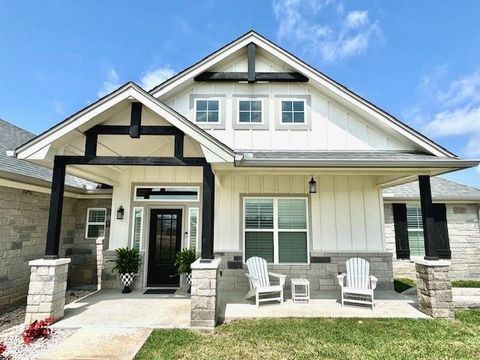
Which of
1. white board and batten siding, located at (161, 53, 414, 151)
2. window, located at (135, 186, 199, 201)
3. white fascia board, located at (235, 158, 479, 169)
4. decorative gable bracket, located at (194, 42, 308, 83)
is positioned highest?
decorative gable bracket, located at (194, 42, 308, 83)

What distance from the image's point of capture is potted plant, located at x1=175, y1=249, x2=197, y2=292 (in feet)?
21.5

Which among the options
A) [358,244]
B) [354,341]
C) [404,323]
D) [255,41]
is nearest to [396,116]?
[358,244]

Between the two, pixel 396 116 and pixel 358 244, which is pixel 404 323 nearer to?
pixel 358 244

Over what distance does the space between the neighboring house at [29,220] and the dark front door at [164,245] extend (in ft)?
5.35

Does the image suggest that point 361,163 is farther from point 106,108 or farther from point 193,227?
point 106,108

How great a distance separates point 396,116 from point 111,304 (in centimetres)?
761

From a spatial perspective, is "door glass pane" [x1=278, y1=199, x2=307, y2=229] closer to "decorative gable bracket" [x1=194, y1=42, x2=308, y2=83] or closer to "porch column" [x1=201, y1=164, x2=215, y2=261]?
"porch column" [x1=201, y1=164, x2=215, y2=261]

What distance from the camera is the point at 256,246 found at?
6969 mm

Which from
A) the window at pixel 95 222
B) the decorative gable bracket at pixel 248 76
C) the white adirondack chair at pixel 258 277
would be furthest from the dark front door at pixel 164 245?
the decorative gable bracket at pixel 248 76

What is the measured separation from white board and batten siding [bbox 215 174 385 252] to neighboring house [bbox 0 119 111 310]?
3474mm

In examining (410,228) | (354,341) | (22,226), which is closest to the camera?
(354,341)

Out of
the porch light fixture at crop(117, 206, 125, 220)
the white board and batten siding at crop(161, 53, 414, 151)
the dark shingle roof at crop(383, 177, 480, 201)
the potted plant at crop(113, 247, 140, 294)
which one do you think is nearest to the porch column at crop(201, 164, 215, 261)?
the white board and batten siding at crop(161, 53, 414, 151)

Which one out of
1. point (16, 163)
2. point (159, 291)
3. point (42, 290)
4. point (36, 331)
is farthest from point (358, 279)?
point (16, 163)

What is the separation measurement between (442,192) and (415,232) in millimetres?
1617
